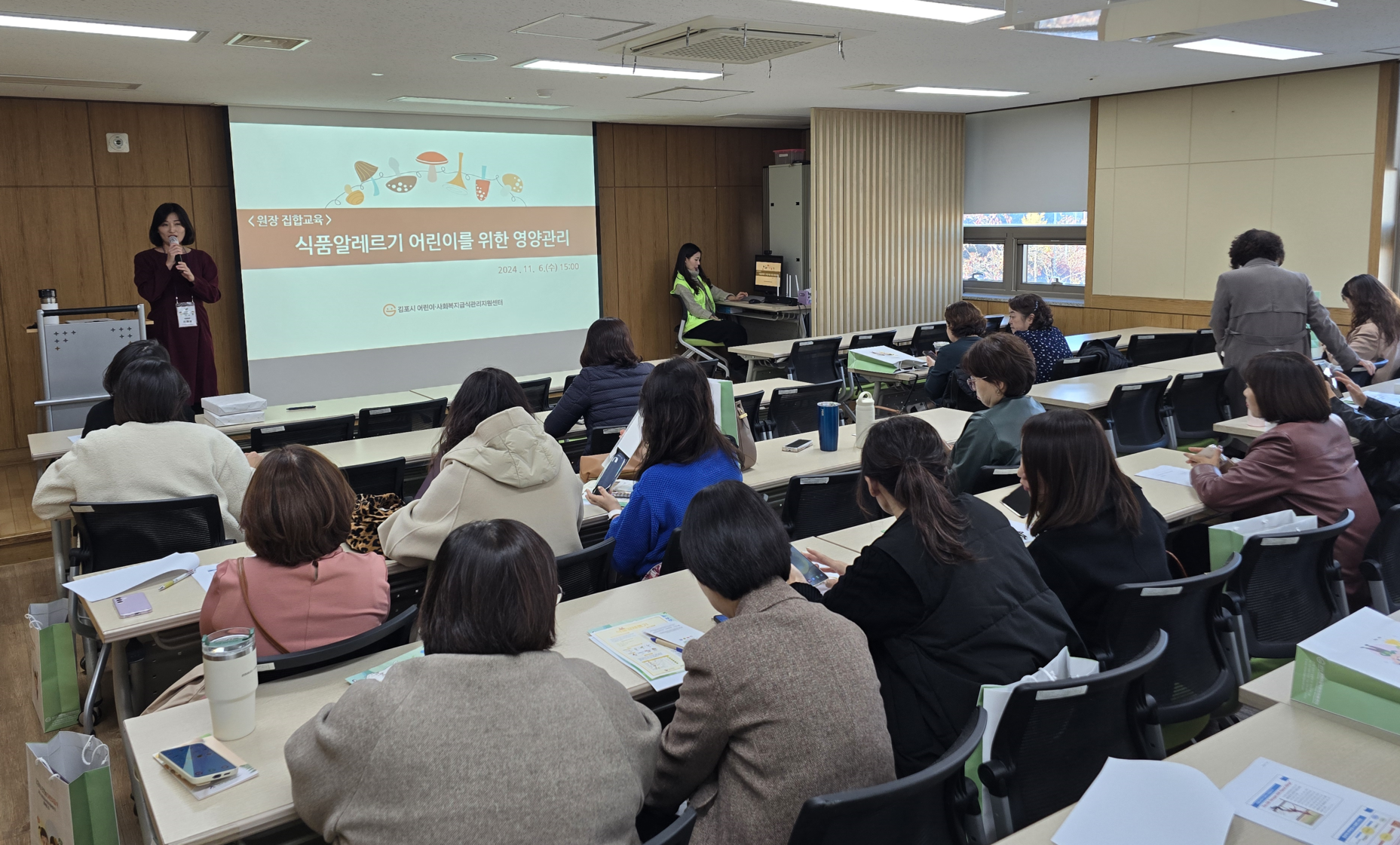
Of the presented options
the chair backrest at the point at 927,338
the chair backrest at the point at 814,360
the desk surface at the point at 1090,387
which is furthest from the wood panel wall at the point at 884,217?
the desk surface at the point at 1090,387

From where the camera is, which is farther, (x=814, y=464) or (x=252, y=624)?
(x=814, y=464)

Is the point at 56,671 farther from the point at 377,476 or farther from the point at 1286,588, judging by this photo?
the point at 1286,588

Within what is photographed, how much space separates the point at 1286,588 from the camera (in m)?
2.92

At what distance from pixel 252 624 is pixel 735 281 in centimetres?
982

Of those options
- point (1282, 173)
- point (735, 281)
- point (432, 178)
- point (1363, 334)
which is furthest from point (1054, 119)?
point (432, 178)

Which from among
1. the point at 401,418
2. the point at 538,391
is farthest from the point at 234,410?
the point at 538,391

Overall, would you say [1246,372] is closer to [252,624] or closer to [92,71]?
[252,624]

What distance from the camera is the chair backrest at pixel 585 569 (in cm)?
283

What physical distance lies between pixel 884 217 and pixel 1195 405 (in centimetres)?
505

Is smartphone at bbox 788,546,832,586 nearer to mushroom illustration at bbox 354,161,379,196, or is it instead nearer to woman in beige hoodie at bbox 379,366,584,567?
woman in beige hoodie at bbox 379,366,584,567

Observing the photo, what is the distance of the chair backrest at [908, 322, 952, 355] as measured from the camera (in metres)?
8.37

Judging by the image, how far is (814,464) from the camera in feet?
14.2

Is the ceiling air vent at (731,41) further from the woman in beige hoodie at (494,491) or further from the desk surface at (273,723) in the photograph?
the desk surface at (273,723)

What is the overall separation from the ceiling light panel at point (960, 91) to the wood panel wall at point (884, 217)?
140 centimetres
